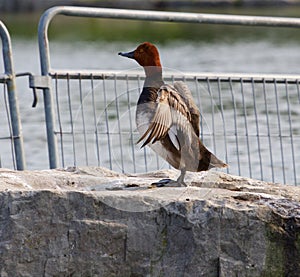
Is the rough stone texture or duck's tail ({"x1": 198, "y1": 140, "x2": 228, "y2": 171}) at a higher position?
duck's tail ({"x1": 198, "y1": 140, "x2": 228, "y2": 171})

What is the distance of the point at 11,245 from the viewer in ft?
14.2

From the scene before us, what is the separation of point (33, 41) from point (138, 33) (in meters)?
2.92

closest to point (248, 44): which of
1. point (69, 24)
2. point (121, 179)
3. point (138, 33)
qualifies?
point (138, 33)

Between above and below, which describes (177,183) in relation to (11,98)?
below

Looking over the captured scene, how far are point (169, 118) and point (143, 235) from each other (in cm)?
54

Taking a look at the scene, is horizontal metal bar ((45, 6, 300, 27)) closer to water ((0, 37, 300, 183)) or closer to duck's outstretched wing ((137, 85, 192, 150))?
duck's outstretched wing ((137, 85, 192, 150))

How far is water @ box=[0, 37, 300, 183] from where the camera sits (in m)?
16.6

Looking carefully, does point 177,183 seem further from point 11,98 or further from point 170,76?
point 11,98

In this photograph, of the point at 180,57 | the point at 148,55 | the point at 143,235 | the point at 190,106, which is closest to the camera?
the point at 143,235

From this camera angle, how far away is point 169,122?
444 centimetres

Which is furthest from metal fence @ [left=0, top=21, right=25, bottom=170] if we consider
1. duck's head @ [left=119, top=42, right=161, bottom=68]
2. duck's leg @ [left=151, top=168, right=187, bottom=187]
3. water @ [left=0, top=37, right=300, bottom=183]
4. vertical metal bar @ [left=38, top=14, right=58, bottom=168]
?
water @ [left=0, top=37, right=300, bottom=183]

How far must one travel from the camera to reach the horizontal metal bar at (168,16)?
615 cm

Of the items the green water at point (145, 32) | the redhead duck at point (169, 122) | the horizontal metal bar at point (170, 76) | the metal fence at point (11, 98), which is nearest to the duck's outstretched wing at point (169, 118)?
the redhead duck at point (169, 122)

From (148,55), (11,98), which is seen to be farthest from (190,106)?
(11,98)
